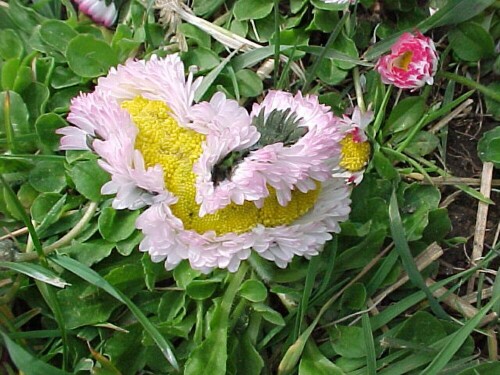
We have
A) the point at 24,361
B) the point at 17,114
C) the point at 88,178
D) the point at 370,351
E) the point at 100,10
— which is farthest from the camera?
the point at 100,10

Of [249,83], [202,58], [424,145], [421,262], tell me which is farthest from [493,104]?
[202,58]

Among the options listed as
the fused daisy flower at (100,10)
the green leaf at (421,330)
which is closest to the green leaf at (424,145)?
the green leaf at (421,330)

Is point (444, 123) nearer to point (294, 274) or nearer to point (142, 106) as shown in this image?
point (294, 274)

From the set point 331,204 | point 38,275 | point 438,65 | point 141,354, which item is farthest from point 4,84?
point 438,65

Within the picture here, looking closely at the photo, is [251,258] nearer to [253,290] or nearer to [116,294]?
[253,290]

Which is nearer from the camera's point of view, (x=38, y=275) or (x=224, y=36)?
(x=38, y=275)

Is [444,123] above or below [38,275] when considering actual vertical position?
above

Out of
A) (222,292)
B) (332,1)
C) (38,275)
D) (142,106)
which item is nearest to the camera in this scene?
(142,106)
